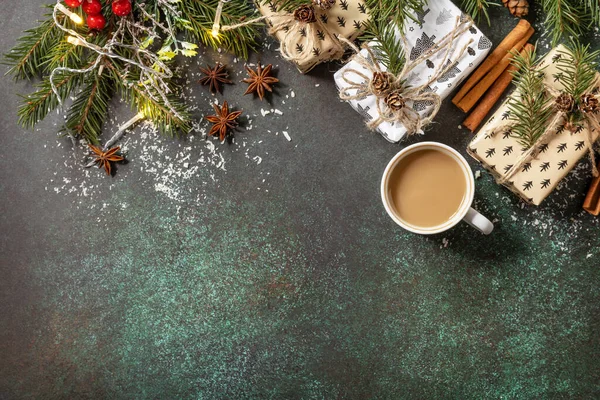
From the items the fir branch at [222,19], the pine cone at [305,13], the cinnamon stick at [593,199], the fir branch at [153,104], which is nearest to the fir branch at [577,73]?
the cinnamon stick at [593,199]

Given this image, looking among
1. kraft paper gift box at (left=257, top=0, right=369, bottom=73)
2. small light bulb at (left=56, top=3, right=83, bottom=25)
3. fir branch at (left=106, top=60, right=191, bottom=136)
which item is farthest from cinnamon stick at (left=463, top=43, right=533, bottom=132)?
small light bulb at (left=56, top=3, right=83, bottom=25)

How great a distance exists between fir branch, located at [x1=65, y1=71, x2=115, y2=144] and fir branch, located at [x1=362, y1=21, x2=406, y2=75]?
716 millimetres

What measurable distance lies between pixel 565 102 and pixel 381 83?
0.41 metres

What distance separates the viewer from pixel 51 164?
61.5 inches

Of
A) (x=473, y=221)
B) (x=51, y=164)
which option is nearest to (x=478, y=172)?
(x=473, y=221)

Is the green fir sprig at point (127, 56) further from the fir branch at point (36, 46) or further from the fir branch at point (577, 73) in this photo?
the fir branch at point (577, 73)

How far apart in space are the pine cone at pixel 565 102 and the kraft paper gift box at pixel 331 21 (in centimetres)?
49

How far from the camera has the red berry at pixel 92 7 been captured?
1.30m

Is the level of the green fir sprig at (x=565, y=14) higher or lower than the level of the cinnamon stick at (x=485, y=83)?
higher

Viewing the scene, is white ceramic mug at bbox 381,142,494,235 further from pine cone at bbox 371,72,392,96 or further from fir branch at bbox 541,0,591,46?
fir branch at bbox 541,0,591,46

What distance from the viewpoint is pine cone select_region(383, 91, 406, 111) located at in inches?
49.3

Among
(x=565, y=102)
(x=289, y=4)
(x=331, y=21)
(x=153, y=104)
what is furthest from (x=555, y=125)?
(x=153, y=104)

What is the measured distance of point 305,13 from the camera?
124 centimetres

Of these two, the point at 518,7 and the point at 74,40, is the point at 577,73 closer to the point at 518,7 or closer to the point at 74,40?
the point at 518,7
